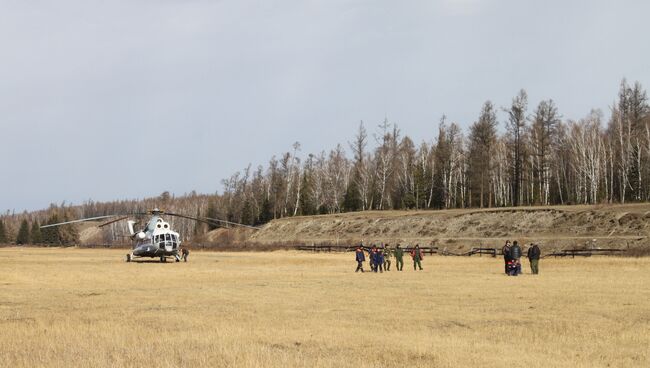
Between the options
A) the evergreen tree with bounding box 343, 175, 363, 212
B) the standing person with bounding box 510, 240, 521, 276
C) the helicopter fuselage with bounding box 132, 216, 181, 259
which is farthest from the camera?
the evergreen tree with bounding box 343, 175, 363, 212

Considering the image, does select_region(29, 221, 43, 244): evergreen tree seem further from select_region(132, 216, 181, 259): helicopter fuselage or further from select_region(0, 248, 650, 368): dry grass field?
select_region(0, 248, 650, 368): dry grass field

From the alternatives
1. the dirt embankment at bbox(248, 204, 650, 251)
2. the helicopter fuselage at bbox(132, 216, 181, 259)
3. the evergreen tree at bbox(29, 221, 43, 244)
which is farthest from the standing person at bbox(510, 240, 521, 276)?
the evergreen tree at bbox(29, 221, 43, 244)

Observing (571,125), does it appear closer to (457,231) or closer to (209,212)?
(457,231)

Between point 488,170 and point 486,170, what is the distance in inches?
10.6

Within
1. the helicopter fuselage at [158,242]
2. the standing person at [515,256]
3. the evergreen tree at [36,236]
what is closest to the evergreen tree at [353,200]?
the helicopter fuselage at [158,242]

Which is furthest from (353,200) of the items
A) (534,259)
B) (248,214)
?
Answer: (534,259)

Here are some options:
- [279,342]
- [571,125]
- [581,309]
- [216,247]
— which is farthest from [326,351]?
[571,125]

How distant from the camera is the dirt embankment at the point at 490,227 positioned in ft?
192

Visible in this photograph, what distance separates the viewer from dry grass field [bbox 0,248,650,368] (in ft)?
37.3

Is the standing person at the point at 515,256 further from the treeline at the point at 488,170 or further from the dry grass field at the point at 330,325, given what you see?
the treeline at the point at 488,170

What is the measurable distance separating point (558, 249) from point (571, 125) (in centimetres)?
3978

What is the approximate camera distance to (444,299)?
21000 mm

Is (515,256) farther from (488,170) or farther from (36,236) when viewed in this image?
(36,236)

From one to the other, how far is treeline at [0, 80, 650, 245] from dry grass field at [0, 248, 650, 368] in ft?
142
